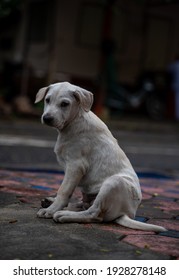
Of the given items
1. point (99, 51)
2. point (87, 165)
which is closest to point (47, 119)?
point (87, 165)

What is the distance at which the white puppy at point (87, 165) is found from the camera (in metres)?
4.28

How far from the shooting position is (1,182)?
628cm

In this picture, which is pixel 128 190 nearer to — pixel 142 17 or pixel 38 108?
pixel 38 108

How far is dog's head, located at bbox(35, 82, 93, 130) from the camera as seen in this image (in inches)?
166

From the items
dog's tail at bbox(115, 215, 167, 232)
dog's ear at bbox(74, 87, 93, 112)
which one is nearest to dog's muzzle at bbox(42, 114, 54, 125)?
dog's ear at bbox(74, 87, 93, 112)

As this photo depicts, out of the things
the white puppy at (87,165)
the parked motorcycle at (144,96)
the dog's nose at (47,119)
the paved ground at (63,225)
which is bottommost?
the parked motorcycle at (144,96)

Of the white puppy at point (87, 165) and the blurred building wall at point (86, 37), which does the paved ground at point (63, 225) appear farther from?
the blurred building wall at point (86, 37)

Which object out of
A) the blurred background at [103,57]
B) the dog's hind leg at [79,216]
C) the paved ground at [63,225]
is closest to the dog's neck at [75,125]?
the dog's hind leg at [79,216]

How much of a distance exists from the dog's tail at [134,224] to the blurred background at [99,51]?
13360 mm

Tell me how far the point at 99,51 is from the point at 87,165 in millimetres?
16035

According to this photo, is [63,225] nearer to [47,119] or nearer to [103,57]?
[47,119]

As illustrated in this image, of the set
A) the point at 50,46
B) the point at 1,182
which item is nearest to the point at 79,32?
the point at 50,46

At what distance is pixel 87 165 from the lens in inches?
174

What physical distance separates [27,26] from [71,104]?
54.5 feet
